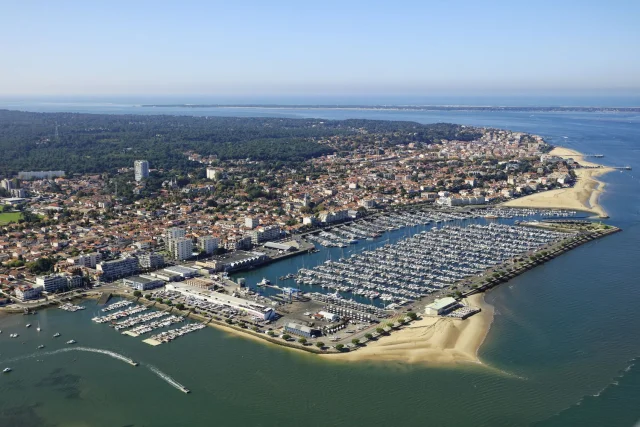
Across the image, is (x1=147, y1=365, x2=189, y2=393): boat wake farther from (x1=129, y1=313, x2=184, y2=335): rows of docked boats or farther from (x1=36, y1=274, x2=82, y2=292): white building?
(x1=36, y1=274, x2=82, y2=292): white building

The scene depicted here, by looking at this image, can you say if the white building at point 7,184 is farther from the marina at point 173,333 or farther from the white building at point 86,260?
the marina at point 173,333

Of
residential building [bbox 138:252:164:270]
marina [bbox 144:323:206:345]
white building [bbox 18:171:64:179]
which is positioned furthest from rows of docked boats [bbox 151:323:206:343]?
white building [bbox 18:171:64:179]

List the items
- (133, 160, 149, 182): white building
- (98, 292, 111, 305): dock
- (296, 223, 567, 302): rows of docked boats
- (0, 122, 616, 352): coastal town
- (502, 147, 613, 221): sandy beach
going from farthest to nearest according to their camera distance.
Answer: (133, 160, 149, 182): white building
(502, 147, 613, 221): sandy beach
(296, 223, 567, 302): rows of docked boats
(98, 292, 111, 305): dock
(0, 122, 616, 352): coastal town

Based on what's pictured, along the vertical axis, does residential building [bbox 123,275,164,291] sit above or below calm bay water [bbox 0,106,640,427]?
above

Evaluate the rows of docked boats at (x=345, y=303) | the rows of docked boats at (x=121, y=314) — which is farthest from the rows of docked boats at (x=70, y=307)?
the rows of docked boats at (x=345, y=303)

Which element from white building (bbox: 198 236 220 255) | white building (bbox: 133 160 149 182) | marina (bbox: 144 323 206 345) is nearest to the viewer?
marina (bbox: 144 323 206 345)

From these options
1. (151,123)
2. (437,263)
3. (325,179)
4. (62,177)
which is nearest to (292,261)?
(437,263)

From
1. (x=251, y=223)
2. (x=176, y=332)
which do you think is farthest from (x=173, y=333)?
(x=251, y=223)
